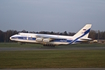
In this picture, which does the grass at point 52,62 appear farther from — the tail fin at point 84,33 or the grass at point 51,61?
the tail fin at point 84,33

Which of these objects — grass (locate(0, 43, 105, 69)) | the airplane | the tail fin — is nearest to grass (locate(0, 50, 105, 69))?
grass (locate(0, 43, 105, 69))

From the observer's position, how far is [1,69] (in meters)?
13.6

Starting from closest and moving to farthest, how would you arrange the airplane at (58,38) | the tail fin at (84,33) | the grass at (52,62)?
the grass at (52,62) → the airplane at (58,38) → the tail fin at (84,33)

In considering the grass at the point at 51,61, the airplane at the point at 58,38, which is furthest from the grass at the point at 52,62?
the airplane at the point at 58,38

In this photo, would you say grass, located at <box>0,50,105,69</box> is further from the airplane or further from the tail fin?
the tail fin

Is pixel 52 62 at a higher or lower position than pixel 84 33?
lower

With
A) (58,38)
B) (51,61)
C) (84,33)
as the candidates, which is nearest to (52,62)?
(51,61)

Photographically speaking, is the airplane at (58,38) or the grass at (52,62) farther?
the airplane at (58,38)

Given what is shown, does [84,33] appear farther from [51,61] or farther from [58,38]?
[51,61]

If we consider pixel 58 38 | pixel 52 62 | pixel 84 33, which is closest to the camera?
pixel 52 62

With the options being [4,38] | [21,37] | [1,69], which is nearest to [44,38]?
[21,37]

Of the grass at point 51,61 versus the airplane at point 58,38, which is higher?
the airplane at point 58,38

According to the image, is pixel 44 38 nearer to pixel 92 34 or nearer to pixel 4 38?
pixel 4 38

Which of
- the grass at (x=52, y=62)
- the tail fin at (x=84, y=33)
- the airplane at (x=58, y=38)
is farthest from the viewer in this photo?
the tail fin at (x=84, y=33)
